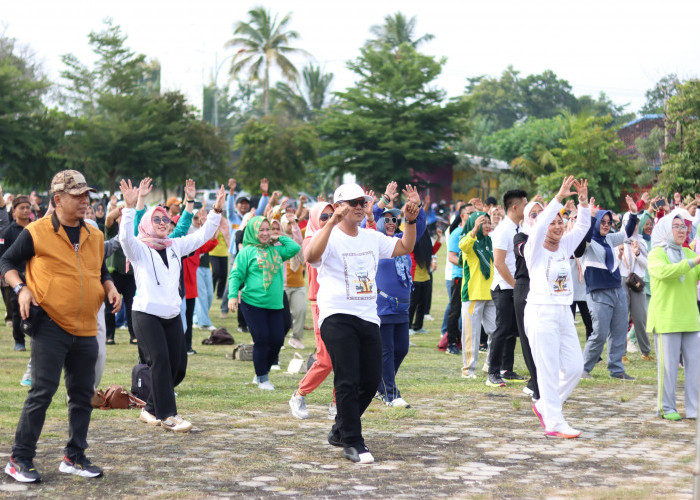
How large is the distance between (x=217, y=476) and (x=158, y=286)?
7.19 ft

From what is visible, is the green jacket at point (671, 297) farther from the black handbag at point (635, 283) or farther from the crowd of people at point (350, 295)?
the black handbag at point (635, 283)

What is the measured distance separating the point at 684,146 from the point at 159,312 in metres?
29.4

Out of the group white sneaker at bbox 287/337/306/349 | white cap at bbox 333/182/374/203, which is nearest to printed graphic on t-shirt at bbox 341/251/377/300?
white cap at bbox 333/182/374/203

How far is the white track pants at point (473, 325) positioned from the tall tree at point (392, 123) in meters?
40.6

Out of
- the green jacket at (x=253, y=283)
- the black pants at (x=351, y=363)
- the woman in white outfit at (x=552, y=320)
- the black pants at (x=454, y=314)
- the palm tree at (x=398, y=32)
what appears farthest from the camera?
the palm tree at (x=398, y=32)

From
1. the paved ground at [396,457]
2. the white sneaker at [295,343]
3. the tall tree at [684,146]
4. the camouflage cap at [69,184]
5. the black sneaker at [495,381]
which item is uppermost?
the tall tree at [684,146]

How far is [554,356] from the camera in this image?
8.08m

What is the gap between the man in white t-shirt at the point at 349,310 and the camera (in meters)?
6.98

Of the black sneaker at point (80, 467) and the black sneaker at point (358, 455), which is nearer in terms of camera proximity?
the black sneaker at point (80, 467)

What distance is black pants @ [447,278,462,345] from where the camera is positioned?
45.3 feet

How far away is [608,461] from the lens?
6988mm

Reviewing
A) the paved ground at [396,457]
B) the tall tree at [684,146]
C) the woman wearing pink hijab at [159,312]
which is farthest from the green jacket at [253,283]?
the tall tree at [684,146]

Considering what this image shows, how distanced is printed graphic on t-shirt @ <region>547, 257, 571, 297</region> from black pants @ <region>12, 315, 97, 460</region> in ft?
12.6

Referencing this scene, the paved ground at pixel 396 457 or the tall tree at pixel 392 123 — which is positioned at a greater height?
the tall tree at pixel 392 123
